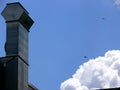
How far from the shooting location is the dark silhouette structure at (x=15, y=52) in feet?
114

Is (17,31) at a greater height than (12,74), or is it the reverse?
(17,31)

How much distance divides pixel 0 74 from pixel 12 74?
1.00 metres

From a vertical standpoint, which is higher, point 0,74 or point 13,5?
point 13,5

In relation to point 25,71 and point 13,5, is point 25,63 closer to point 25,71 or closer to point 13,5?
point 25,71

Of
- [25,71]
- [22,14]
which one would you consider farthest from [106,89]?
[22,14]

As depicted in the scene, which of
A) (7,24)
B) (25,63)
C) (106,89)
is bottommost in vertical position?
(106,89)

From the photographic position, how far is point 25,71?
120 feet

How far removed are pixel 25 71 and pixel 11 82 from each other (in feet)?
7.26

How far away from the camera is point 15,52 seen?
35.0 meters

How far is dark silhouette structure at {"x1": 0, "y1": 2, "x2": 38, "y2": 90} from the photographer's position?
34688mm

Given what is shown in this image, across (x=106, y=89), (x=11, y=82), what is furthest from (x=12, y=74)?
→ (x=106, y=89)

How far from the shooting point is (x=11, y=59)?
34.8 meters

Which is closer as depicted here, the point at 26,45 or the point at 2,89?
the point at 2,89

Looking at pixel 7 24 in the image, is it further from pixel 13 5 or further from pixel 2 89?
pixel 2 89
